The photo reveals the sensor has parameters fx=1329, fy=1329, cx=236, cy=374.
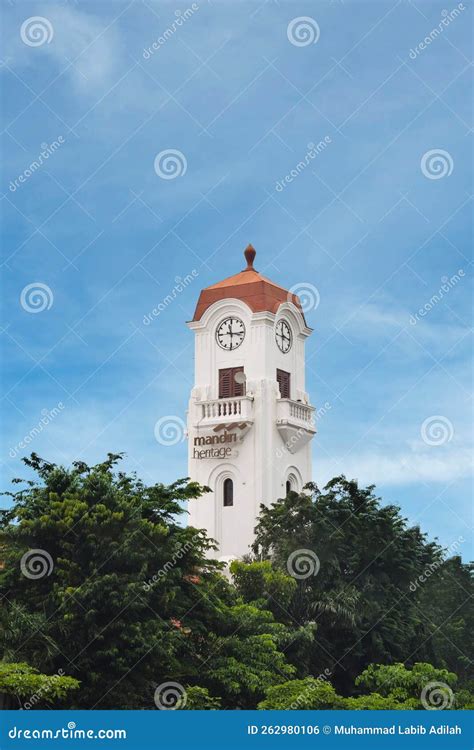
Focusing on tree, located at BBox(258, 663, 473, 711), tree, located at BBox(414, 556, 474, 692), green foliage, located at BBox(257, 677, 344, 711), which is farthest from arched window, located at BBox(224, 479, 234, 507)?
green foliage, located at BBox(257, 677, 344, 711)

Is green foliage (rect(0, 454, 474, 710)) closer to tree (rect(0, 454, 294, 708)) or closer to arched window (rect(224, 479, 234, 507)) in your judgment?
tree (rect(0, 454, 294, 708))

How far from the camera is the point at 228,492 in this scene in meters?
52.9

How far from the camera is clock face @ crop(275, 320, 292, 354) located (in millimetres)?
54000

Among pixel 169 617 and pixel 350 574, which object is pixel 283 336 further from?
pixel 169 617

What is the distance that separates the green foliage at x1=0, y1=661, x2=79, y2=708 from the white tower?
80.8 ft

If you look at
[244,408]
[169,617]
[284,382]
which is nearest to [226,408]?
[244,408]

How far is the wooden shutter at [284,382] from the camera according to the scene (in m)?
53.9

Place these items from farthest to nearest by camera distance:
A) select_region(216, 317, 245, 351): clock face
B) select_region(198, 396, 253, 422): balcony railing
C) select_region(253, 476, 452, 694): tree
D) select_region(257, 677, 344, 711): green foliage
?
select_region(216, 317, 245, 351): clock face, select_region(198, 396, 253, 422): balcony railing, select_region(253, 476, 452, 694): tree, select_region(257, 677, 344, 711): green foliage

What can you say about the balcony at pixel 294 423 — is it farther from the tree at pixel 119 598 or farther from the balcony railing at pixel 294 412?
the tree at pixel 119 598

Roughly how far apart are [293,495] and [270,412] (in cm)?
1163

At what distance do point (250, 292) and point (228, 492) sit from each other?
318 inches

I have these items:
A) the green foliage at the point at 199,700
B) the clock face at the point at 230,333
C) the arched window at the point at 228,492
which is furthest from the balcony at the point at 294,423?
the green foliage at the point at 199,700

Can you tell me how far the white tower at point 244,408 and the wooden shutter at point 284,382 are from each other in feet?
0.13
